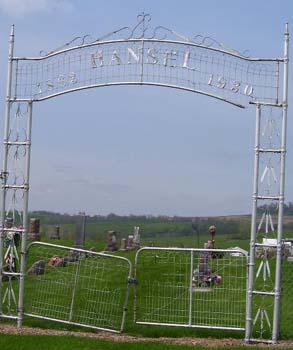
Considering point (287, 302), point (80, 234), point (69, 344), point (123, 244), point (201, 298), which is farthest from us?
point (123, 244)

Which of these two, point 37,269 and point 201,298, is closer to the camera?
point 201,298

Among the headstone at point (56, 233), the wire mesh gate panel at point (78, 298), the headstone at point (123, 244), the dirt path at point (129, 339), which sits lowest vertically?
the dirt path at point (129, 339)

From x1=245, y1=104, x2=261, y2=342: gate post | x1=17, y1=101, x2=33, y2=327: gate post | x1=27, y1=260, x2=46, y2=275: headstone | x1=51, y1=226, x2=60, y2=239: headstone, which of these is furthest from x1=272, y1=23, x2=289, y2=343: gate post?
x1=51, y1=226, x2=60, y2=239: headstone

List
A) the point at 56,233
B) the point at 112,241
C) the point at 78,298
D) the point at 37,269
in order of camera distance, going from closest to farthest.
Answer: the point at 78,298 < the point at 37,269 < the point at 112,241 < the point at 56,233

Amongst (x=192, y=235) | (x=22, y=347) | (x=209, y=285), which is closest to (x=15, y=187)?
(x=22, y=347)

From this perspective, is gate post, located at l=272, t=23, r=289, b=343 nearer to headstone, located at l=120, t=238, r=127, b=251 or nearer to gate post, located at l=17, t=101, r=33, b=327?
gate post, located at l=17, t=101, r=33, b=327

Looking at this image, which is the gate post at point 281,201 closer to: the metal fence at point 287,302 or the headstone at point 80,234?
the metal fence at point 287,302

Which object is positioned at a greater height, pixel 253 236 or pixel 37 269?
pixel 253 236

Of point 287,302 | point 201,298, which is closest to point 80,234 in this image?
point 287,302

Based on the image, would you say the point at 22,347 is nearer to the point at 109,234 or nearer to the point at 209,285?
the point at 209,285

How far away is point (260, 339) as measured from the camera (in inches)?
429

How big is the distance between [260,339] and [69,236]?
25.1 metres

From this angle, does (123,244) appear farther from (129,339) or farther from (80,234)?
(129,339)

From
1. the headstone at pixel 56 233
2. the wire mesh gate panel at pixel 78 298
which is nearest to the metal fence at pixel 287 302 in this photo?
the wire mesh gate panel at pixel 78 298
